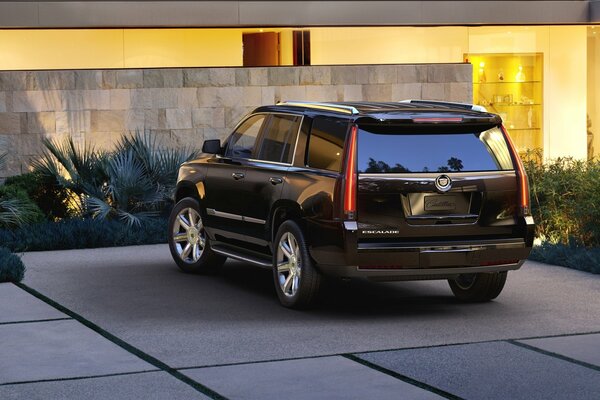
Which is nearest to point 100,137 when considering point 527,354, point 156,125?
point 156,125

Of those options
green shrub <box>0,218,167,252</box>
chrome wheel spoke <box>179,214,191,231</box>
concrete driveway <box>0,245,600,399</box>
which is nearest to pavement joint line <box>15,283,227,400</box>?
concrete driveway <box>0,245,600,399</box>

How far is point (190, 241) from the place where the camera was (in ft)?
43.8

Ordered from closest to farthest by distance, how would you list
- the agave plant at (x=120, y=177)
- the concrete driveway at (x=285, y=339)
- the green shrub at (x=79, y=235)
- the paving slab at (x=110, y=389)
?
the paving slab at (x=110, y=389) → the concrete driveway at (x=285, y=339) → the green shrub at (x=79, y=235) → the agave plant at (x=120, y=177)

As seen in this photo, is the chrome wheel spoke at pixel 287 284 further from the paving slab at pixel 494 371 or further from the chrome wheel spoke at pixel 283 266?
the paving slab at pixel 494 371

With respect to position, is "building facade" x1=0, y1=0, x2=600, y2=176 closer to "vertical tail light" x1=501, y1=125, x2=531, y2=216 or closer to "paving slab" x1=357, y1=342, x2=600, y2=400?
"vertical tail light" x1=501, y1=125, x2=531, y2=216

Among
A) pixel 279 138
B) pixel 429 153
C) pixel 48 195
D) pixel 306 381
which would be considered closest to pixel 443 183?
pixel 429 153

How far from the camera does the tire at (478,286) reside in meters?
11.3

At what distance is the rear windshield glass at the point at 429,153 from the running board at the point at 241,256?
162 centimetres

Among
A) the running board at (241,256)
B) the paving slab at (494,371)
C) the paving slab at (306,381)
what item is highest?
the running board at (241,256)

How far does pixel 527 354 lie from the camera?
Result: 9.03 metres

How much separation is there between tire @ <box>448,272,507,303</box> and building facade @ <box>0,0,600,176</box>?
945 centimetres

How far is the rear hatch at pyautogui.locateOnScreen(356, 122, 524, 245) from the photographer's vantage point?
407 inches

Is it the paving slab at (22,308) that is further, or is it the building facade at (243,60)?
the building facade at (243,60)

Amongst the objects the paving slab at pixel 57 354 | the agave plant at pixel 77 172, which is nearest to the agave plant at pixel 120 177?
the agave plant at pixel 77 172
